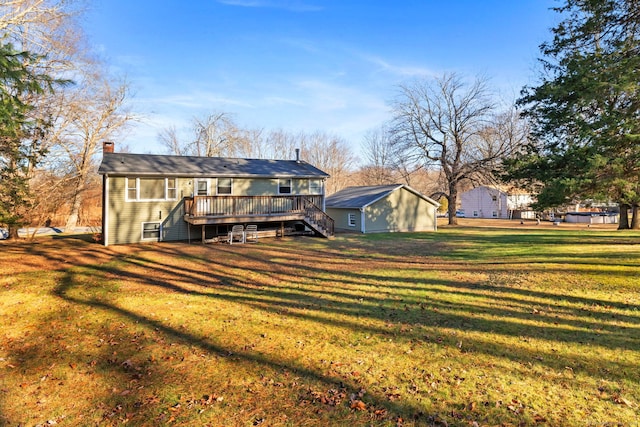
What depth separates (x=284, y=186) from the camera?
21.7 m

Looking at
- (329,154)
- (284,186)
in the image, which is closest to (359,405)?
(284,186)

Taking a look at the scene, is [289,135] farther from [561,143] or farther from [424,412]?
[424,412]

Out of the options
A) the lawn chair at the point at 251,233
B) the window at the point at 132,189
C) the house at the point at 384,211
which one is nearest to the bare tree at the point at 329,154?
the house at the point at 384,211

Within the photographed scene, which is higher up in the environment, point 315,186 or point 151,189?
point 315,186

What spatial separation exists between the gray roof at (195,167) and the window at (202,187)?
60cm

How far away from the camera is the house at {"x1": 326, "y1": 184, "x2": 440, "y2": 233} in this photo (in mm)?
24659

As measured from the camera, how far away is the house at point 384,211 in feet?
80.9

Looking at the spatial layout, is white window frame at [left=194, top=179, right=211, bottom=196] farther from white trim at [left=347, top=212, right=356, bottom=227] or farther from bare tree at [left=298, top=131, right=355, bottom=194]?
bare tree at [left=298, top=131, right=355, bottom=194]

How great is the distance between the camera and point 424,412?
12.5ft

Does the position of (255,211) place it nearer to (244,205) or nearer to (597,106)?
(244,205)

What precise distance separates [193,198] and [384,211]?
13.5m

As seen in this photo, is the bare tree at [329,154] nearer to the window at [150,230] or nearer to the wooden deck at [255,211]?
the wooden deck at [255,211]

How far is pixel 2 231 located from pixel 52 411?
27.0 metres

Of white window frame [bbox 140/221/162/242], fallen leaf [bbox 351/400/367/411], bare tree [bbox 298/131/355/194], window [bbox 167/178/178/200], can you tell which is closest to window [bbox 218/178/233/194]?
window [bbox 167/178/178/200]
